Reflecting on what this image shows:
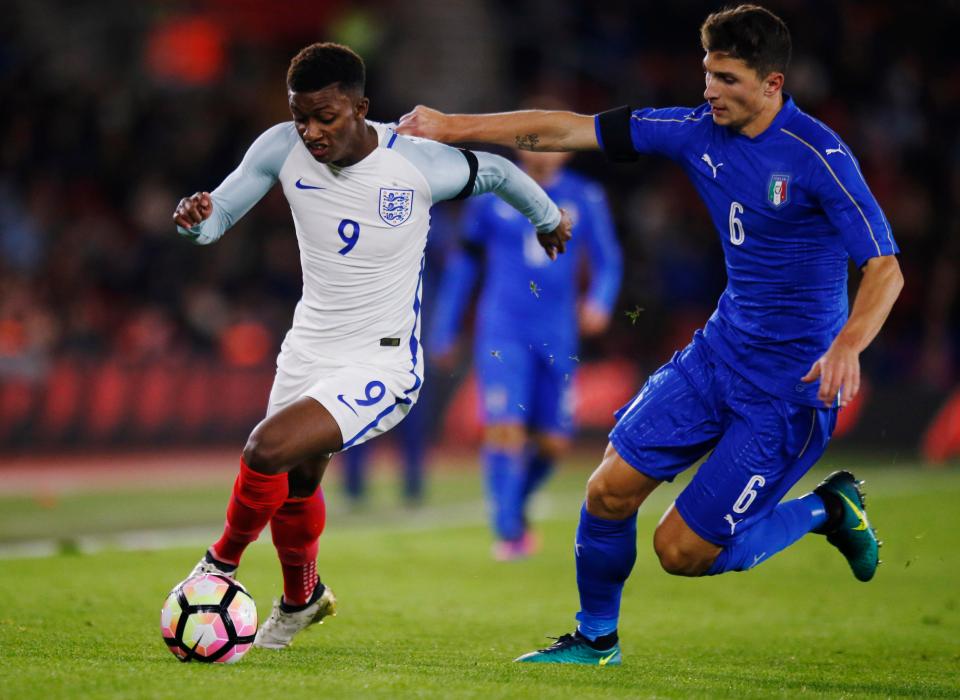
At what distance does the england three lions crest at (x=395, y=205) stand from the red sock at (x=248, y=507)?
1140mm

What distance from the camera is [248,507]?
5.45 m

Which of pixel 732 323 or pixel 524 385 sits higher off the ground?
pixel 732 323

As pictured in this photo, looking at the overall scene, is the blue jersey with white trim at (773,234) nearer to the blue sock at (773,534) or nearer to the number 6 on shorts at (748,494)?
the number 6 on shorts at (748,494)

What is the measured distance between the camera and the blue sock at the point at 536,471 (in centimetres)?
985

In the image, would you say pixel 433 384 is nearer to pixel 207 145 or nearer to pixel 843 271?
pixel 207 145

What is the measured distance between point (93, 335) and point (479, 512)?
18.2ft

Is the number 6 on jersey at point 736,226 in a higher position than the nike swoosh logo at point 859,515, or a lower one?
higher

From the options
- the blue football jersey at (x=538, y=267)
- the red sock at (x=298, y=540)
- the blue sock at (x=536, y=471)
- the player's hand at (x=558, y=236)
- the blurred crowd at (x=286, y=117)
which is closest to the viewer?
the red sock at (x=298, y=540)

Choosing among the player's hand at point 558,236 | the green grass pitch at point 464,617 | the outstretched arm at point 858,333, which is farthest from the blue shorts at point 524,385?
the outstretched arm at point 858,333

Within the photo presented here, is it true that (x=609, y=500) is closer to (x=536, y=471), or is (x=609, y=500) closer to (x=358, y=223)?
(x=358, y=223)

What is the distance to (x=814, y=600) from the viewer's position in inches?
320

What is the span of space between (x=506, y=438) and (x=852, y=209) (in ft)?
15.4

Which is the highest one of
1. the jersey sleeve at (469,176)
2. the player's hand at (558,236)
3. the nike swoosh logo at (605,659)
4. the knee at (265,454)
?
the jersey sleeve at (469,176)

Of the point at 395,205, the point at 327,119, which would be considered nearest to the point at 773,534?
the point at 395,205
